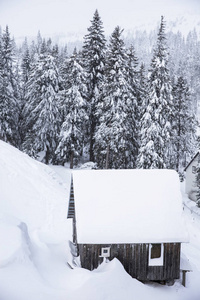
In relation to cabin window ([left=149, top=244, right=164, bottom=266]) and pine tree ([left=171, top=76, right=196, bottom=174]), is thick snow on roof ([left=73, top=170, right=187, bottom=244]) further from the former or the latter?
pine tree ([left=171, top=76, right=196, bottom=174])

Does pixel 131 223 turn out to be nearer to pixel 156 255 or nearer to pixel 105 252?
pixel 105 252

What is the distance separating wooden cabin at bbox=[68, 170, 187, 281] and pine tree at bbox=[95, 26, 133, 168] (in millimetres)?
12743

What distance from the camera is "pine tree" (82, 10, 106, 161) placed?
105 feet

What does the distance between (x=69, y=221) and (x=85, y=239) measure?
8.85 metres

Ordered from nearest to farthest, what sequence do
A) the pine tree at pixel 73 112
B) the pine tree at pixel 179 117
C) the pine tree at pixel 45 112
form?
1. the pine tree at pixel 73 112
2. the pine tree at pixel 45 112
3. the pine tree at pixel 179 117

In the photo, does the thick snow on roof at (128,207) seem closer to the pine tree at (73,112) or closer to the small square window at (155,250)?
the small square window at (155,250)

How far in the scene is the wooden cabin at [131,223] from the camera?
45.5ft

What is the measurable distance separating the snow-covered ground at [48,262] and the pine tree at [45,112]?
1010cm

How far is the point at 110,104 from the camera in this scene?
91.5ft

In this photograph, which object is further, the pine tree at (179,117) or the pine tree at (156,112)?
the pine tree at (179,117)

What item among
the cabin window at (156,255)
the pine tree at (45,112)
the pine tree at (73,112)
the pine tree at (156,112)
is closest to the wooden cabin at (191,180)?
the pine tree at (156,112)

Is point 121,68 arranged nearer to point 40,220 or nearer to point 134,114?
point 134,114

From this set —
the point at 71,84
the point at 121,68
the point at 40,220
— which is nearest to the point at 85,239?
the point at 40,220

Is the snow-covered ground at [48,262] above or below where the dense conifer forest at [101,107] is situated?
below
